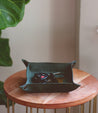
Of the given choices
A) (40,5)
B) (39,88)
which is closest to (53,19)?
(40,5)

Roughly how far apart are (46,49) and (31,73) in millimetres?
532

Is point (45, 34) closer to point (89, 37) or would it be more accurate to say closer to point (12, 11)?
point (89, 37)

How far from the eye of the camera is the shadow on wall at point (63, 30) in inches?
64.8

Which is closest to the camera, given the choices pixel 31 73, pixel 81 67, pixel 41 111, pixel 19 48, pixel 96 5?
pixel 31 73

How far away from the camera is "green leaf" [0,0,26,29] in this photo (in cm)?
117

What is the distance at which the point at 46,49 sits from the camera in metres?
1.74

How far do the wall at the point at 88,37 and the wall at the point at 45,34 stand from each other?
0.18 meters

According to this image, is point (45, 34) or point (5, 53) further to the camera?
point (45, 34)

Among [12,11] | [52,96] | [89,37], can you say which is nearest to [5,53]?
[12,11]

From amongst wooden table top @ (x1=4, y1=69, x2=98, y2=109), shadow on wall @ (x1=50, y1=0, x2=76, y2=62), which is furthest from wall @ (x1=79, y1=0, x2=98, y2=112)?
wooden table top @ (x1=4, y1=69, x2=98, y2=109)

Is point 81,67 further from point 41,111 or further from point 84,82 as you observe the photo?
point 41,111

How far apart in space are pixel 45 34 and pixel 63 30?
0.51 feet

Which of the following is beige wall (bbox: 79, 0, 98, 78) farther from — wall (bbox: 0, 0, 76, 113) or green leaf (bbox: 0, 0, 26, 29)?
green leaf (bbox: 0, 0, 26, 29)

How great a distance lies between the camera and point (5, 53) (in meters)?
1.43
